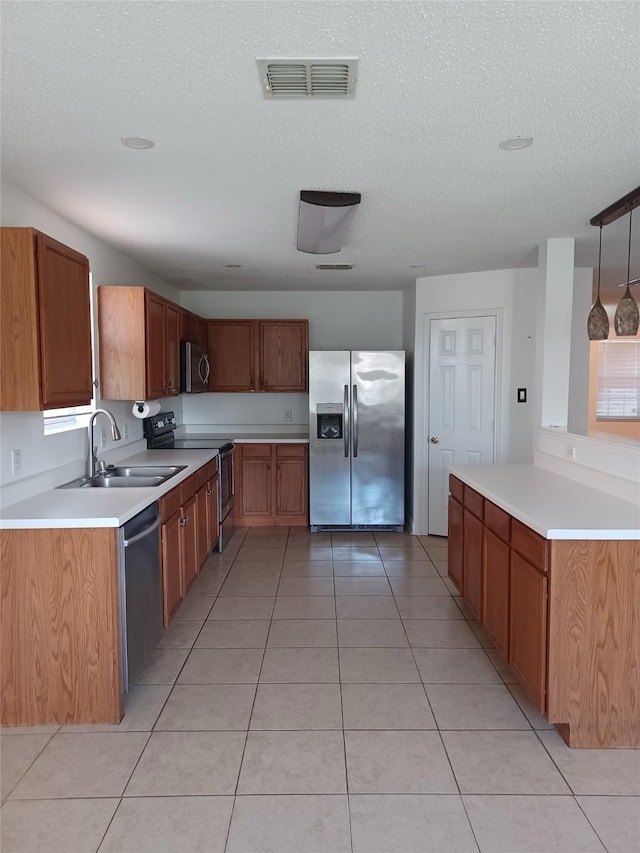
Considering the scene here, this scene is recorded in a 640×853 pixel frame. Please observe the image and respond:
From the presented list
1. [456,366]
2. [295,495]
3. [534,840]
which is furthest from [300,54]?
[295,495]

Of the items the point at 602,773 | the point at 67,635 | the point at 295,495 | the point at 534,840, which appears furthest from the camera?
the point at 295,495

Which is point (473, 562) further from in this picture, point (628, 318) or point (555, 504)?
point (628, 318)

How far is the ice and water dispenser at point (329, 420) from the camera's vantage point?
17.6 ft

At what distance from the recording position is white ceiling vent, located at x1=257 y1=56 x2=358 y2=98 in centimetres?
168

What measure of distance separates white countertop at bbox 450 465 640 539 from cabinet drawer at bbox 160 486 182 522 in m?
1.70

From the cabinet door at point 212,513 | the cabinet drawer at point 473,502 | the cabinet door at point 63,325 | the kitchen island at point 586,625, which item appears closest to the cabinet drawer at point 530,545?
the kitchen island at point 586,625

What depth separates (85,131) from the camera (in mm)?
2115

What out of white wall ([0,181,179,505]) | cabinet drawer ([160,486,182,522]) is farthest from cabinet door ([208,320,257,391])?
cabinet drawer ([160,486,182,522])

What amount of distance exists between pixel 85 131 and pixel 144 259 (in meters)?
2.30

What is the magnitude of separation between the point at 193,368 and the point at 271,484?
A: 4.57ft

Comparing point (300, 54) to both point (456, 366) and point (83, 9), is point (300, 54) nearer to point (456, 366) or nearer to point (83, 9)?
point (83, 9)

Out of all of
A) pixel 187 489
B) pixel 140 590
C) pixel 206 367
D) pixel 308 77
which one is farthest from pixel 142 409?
pixel 308 77

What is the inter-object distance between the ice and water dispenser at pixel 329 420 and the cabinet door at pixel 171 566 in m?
2.25

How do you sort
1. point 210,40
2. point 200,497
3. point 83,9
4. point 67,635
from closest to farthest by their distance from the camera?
point 83,9, point 210,40, point 67,635, point 200,497
